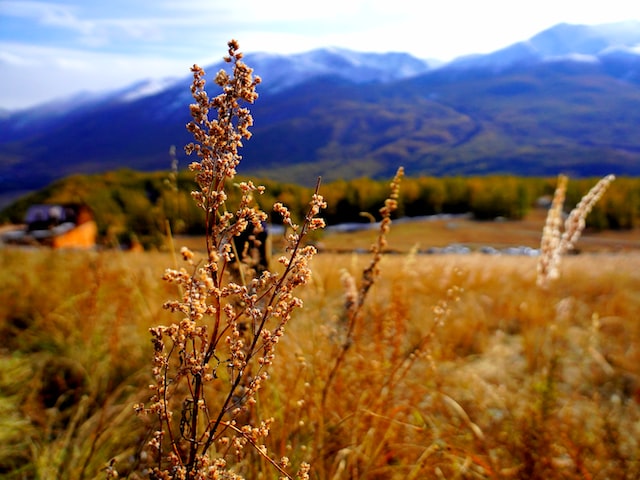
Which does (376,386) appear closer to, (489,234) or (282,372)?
(282,372)

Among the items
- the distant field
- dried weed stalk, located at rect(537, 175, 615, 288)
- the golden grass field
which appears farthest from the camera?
the distant field

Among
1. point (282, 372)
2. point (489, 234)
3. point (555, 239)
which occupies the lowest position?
point (489, 234)

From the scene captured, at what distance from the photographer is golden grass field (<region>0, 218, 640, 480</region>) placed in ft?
7.00

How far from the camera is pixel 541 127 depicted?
17812 cm

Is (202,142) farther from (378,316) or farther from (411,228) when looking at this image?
(411,228)

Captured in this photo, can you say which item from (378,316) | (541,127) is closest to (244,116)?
(378,316)

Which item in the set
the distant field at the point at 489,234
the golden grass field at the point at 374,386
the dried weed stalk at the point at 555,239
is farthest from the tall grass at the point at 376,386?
the distant field at the point at 489,234

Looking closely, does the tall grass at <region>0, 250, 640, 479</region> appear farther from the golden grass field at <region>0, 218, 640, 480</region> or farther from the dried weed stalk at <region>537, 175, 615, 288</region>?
the dried weed stalk at <region>537, 175, 615, 288</region>

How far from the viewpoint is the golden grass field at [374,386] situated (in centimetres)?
213

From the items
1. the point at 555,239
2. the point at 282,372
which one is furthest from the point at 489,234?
the point at 282,372

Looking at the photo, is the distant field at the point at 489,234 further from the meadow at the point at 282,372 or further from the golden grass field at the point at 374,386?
the meadow at the point at 282,372

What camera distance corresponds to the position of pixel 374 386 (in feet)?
7.89

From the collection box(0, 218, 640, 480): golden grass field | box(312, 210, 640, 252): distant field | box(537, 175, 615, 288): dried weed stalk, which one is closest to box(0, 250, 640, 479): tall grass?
box(0, 218, 640, 480): golden grass field

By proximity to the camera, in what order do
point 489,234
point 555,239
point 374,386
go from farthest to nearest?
1. point 489,234
2. point 555,239
3. point 374,386
